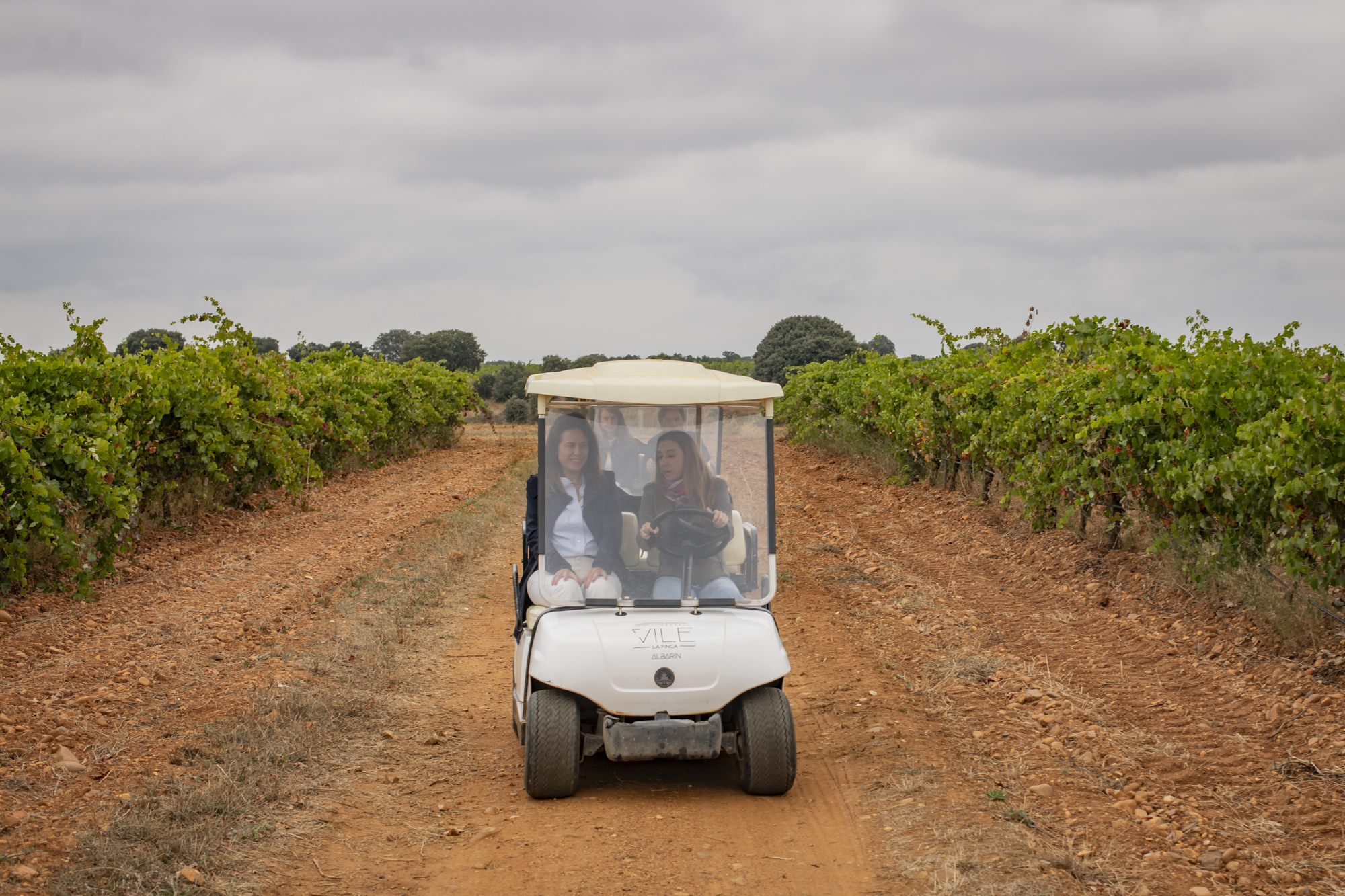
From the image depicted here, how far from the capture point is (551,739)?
4.85 m

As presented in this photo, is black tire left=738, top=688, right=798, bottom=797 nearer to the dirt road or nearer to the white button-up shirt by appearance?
the dirt road

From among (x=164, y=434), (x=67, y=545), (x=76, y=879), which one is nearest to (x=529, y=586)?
(x=76, y=879)

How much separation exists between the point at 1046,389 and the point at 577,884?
26.4ft

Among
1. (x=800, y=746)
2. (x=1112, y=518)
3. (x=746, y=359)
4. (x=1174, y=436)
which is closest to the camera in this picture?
(x=800, y=746)

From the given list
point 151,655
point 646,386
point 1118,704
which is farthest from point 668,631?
point 151,655

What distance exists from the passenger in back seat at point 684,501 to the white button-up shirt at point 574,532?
27 cm

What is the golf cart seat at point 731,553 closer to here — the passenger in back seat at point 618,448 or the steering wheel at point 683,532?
the steering wheel at point 683,532

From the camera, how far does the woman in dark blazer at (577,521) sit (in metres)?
5.16

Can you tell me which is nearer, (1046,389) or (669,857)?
(669,857)

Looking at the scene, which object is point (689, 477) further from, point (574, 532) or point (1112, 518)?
point (1112, 518)

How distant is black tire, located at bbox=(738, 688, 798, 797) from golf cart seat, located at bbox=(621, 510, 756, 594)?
0.59m

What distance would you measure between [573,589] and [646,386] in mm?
1054

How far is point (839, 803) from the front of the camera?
16.4 feet

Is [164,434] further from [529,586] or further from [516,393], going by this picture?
[516,393]
